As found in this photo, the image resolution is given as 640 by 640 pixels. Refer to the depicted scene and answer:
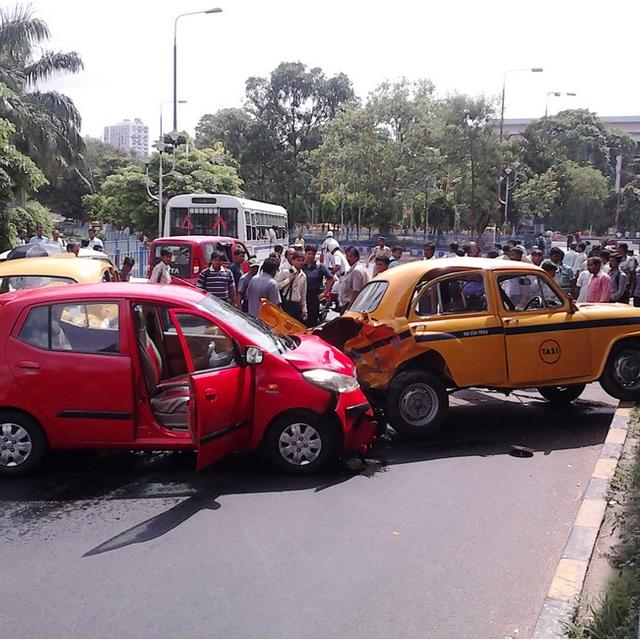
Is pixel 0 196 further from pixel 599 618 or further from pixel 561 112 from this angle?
pixel 561 112

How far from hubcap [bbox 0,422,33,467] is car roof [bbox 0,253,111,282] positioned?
3490 mm

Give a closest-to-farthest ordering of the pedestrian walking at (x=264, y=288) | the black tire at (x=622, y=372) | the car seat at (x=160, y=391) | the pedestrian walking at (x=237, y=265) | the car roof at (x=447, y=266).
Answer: the car seat at (x=160, y=391)
the car roof at (x=447, y=266)
the black tire at (x=622, y=372)
the pedestrian walking at (x=264, y=288)
the pedestrian walking at (x=237, y=265)

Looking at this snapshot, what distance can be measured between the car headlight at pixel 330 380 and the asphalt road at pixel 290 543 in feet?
2.43

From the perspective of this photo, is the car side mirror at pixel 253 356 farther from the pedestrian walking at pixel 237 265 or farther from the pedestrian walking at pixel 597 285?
the pedestrian walking at pixel 237 265

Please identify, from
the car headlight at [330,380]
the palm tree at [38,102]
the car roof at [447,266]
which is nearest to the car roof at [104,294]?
the car headlight at [330,380]

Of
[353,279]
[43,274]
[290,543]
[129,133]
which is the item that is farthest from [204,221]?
[129,133]

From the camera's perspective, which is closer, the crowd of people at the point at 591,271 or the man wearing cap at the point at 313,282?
the crowd of people at the point at 591,271

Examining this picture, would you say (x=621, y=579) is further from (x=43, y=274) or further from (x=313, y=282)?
(x=313, y=282)

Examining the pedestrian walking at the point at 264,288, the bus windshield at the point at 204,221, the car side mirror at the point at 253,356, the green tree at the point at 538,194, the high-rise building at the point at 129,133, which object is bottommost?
the car side mirror at the point at 253,356

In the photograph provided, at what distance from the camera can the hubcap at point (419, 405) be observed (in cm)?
729

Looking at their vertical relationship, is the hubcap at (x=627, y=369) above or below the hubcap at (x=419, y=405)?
above

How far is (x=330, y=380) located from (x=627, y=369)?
371 cm

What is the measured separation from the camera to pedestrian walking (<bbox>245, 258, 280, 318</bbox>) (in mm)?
9930

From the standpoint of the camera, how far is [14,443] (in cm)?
607
